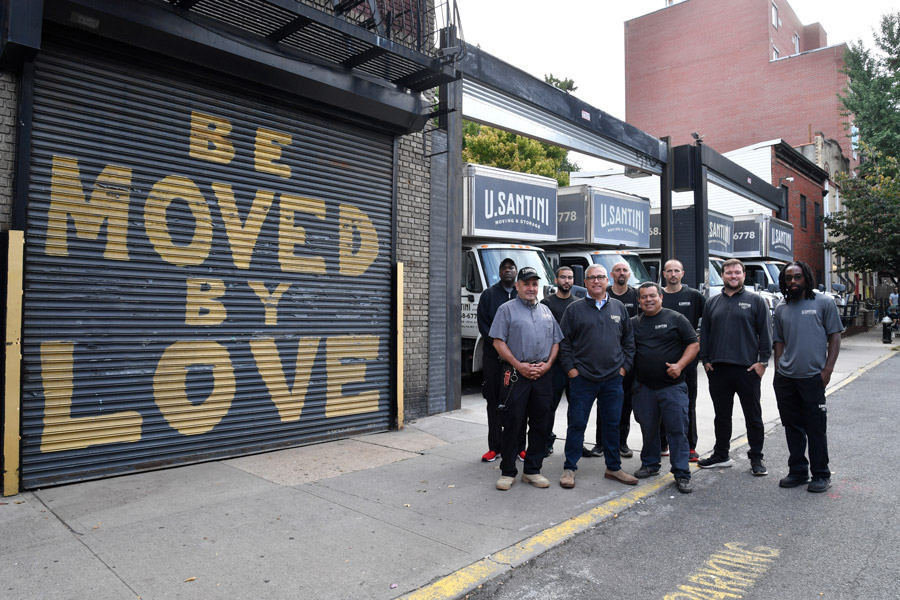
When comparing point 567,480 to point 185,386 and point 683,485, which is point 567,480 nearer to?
point 683,485

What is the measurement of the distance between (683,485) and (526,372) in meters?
1.63

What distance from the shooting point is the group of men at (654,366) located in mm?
5379

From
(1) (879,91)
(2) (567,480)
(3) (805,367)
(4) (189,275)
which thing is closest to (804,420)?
(3) (805,367)

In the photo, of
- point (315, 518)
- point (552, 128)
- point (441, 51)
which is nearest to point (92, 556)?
point (315, 518)

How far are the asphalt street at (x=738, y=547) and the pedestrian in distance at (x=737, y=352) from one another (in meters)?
0.43

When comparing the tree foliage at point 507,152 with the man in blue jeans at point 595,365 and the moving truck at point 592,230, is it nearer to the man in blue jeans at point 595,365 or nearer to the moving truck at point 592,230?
the moving truck at point 592,230

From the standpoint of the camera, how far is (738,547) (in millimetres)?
4133

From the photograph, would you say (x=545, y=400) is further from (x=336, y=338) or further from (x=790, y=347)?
(x=336, y=338)

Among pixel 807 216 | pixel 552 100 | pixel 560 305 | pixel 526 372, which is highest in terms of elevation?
pixel 807 216

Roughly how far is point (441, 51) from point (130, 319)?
4320 mm

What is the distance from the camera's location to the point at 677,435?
17.8 ft

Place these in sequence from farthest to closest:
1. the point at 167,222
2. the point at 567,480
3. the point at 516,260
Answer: the point at 516,260, the point at 167,222, the point at 567,480

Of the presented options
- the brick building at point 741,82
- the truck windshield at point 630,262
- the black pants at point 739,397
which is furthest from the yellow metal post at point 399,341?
the brick building at point 741,82

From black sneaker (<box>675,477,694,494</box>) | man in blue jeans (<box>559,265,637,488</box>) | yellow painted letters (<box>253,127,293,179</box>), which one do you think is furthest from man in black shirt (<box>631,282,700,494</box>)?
yellow painted letters (<box>253,127,293,179</box>)
